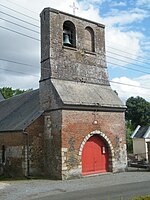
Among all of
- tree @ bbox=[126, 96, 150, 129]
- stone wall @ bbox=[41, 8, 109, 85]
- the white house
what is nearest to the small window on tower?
stone wall @ bbox=[41, 8, 109, 85]

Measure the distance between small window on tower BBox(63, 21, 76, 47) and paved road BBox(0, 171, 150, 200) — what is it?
9.46 m

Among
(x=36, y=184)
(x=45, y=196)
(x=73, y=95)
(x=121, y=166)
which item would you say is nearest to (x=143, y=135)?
(x=121, y=166)

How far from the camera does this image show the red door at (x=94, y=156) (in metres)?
17.7

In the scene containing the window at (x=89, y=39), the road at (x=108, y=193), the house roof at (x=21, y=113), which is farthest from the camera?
the window at (x=89, y=39)

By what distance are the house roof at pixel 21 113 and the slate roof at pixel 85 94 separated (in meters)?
2.62

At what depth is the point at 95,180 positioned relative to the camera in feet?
51.6

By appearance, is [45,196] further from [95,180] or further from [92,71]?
[92,71]

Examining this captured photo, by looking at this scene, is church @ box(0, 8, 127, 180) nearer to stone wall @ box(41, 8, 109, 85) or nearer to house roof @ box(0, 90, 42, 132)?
stone wall @ box(41, 8, 109, 85)

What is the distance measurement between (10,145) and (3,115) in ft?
19.6

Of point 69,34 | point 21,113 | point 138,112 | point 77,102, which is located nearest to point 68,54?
point 69,34

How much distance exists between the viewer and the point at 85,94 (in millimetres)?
18516

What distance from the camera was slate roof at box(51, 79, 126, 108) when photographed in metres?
17.4

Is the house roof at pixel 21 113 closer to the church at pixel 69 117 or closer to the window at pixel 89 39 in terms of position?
the church at pixel 69 117

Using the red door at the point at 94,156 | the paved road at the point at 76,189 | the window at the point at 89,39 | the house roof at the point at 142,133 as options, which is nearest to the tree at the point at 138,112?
the house roof at the point at 142,133
